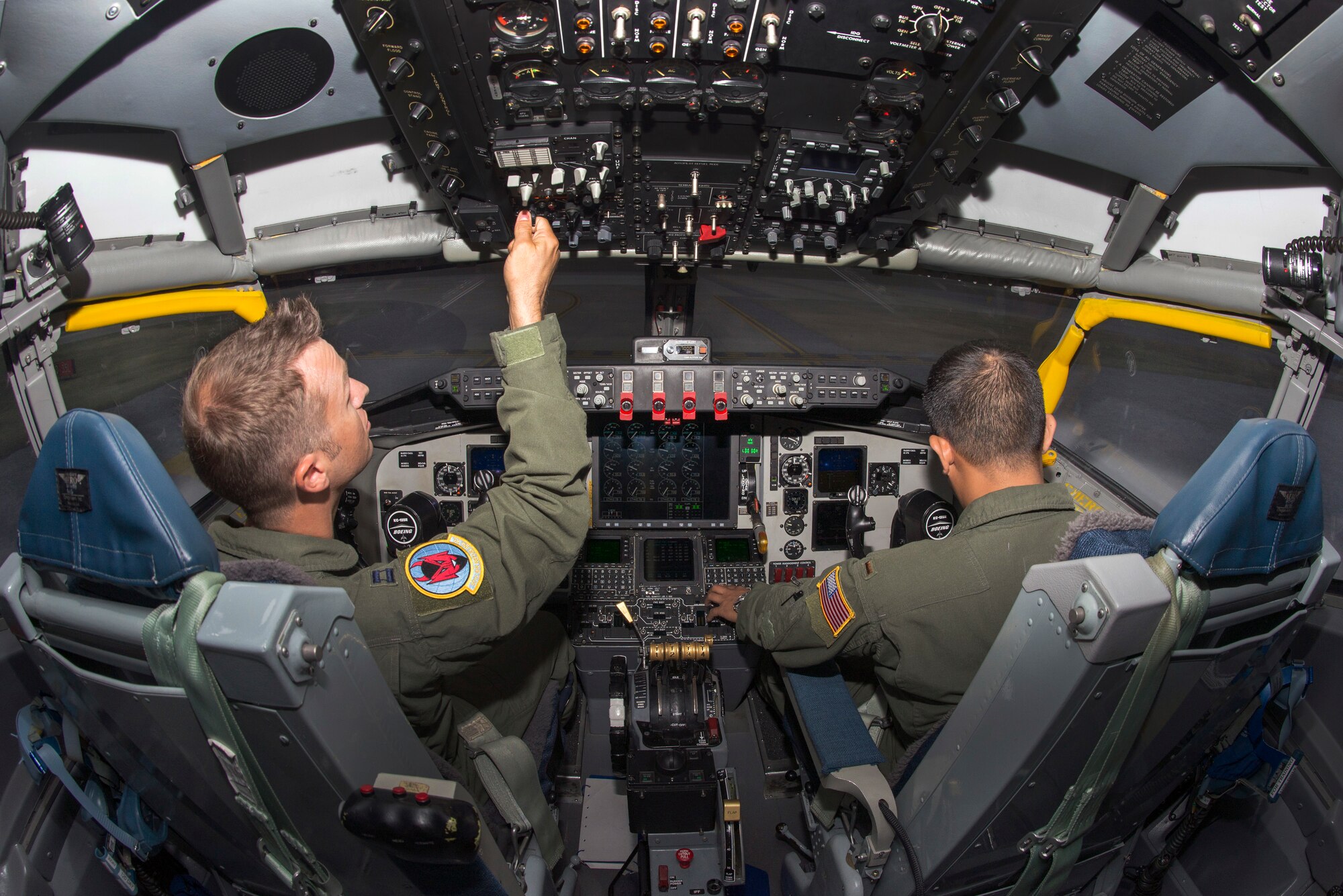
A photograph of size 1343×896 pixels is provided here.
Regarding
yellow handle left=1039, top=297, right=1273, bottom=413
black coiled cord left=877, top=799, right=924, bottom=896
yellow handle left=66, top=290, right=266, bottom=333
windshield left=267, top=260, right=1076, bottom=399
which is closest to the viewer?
black coiled cord left=877, top=799, right=924, bottom=896

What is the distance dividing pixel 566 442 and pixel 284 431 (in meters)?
0.52

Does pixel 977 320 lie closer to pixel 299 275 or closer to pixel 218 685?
pixel 299 275

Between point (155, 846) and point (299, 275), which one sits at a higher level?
point (299, 275)

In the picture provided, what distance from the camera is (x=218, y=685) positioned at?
1.09 metres

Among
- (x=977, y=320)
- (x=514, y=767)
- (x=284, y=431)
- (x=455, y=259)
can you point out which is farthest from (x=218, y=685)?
(x=977, y=320)

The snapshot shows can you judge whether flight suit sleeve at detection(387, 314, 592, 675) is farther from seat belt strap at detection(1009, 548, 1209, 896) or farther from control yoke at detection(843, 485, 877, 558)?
control yoke at detection(843, 485, 877, 558)

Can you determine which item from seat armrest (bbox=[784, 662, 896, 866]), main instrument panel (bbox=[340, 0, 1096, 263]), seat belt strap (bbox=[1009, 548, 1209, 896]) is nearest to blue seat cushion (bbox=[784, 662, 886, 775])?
seat armrest (bbox=[784, 662, 896, 866])

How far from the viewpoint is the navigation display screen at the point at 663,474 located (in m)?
3.51

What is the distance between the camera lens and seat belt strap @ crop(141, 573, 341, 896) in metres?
1.06

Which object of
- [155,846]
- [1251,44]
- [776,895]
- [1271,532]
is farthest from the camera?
[776,895]

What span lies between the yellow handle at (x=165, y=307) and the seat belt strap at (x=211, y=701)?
4.91 ft

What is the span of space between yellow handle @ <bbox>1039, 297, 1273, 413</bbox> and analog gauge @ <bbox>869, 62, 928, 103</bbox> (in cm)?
98

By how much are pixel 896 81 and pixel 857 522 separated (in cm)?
192

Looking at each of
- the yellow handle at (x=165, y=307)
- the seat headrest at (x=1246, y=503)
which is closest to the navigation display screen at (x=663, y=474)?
the yellow handle at (x=165, y=307)
